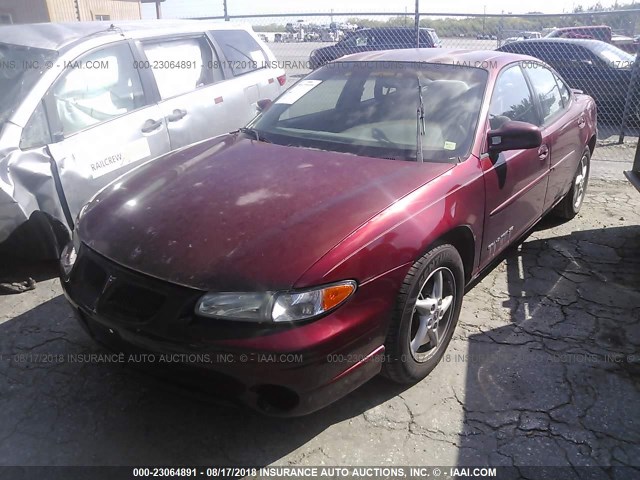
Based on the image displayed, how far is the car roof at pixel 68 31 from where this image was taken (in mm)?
4043

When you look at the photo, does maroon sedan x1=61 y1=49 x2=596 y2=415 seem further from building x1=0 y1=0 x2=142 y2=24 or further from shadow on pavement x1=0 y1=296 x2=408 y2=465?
building x1=0 y1=0 x2=142 y2=24

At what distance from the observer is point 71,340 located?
10.4ft

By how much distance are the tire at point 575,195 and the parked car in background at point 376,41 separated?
6.63 m

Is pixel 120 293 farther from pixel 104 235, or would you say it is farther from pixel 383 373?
pixel 383 373

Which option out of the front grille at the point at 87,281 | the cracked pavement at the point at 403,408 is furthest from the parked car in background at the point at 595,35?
the front grille at the point at 87,281

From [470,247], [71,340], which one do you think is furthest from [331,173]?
[71,340]

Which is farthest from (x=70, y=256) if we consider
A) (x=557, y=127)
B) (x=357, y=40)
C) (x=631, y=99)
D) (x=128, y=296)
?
(x=357, y=40)

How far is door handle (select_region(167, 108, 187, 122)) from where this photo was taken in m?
4.54

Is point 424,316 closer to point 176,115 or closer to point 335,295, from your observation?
point 335,295

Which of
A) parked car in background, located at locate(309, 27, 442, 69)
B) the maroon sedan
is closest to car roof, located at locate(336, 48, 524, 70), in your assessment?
the maroon sedan

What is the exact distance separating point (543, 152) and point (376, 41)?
9.39 m

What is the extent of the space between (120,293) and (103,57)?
269 cm

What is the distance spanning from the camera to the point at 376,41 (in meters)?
12.2

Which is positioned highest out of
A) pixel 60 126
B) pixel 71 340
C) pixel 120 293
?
pixel 60 126
